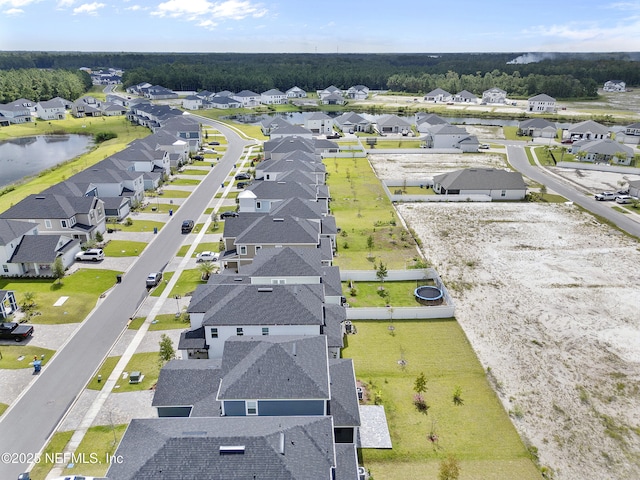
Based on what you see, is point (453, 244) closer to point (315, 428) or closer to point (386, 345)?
point (386, 345)

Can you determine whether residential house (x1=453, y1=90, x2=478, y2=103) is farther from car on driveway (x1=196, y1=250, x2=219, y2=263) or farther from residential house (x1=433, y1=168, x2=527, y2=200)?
car on driveway (x1=196, y1=250, x2=219, y2=263)

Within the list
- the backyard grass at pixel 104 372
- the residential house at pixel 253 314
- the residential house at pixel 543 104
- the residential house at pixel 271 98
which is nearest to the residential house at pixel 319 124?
the residential house at pixel 271 98

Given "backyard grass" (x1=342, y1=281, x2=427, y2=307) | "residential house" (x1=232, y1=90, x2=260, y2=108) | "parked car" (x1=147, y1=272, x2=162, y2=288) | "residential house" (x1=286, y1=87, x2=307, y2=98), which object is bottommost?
"backyard grass" (x1=342, y1=281, x2=427, y2=307)

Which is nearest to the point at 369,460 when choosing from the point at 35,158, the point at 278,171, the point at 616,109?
the point at 278,171

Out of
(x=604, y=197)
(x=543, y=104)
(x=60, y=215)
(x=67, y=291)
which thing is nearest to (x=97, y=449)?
(x=67, y=291)

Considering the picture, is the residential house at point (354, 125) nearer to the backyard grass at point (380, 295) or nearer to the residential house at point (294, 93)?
the residential house at point (294, 93)

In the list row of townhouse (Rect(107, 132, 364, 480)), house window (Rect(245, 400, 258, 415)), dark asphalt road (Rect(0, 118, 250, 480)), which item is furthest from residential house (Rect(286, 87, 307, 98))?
house window (Rect(245, 400, 258, 415))
